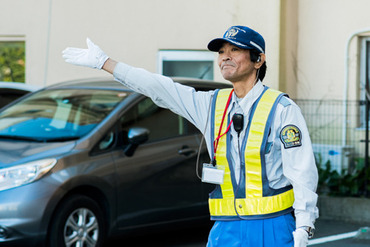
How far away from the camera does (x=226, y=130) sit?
3631 millimetres

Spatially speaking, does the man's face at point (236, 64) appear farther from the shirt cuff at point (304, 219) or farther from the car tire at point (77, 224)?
the car tire at point (77, 224)

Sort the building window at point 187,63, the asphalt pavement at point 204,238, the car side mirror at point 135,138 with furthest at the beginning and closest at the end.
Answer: the building window at point 187,63
the asphalt pavement at point 204,238
the car side mirror at point 135,138

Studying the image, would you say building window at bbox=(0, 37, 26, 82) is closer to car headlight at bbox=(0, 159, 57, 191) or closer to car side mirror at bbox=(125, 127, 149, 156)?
car side mirror at bbox=(125, 127, 149, 156)

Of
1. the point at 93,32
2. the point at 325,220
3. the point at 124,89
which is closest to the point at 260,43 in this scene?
the point at 124,89

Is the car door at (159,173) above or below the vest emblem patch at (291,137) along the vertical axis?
below

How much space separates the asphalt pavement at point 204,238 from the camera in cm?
789

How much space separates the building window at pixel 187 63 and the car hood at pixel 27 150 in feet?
17.7

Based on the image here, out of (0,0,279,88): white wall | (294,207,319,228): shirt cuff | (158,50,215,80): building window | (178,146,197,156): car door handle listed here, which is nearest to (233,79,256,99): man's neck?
(294,207,319,228): shirt cuff

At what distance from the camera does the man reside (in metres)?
3.46

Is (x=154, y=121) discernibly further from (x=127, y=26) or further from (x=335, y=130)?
(x=127, y=26)

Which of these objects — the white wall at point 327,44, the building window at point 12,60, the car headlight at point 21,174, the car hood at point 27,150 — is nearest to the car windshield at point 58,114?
the car hood at point 27,150

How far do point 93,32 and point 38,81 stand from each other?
1.30 meters

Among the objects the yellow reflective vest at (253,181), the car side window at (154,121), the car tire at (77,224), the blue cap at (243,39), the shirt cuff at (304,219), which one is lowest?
the car tire at (77,224)

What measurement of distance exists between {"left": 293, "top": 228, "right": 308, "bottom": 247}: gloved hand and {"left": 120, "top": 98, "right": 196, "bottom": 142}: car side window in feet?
13.1
